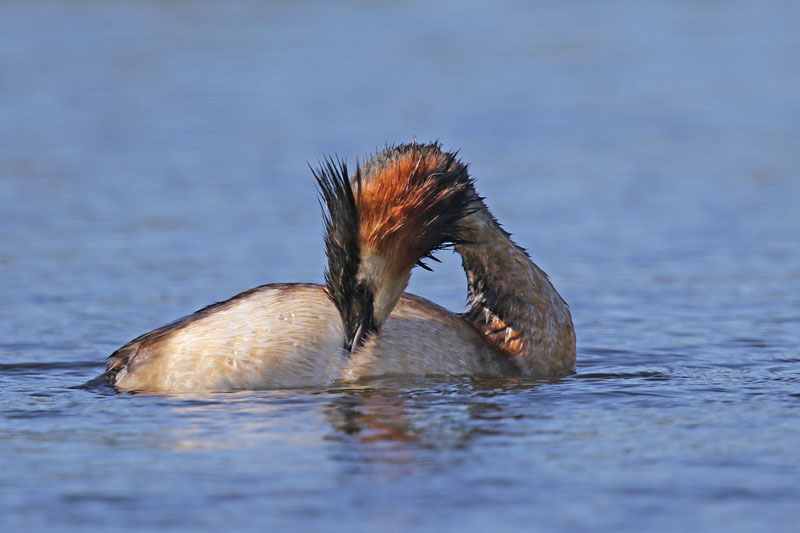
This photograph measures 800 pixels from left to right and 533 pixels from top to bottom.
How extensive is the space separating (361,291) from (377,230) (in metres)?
0.39

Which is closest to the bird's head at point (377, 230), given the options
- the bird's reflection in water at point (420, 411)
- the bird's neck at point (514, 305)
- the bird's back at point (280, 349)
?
the bird's back at point (280, 349)

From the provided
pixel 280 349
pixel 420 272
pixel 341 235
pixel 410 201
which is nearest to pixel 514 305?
pixel 410 201

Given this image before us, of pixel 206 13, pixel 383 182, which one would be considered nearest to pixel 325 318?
pixel 383 182

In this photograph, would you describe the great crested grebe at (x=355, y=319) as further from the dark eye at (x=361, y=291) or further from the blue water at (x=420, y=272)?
the blue water at (x=420, y=272)

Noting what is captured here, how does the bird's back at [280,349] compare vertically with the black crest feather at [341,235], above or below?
below

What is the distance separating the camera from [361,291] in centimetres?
808

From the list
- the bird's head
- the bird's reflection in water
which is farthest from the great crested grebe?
the bird's reflection in water

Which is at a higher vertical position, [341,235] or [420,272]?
[420,272]

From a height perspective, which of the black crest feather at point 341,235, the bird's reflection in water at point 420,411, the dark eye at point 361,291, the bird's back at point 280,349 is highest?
the black crest feather at point 341,235

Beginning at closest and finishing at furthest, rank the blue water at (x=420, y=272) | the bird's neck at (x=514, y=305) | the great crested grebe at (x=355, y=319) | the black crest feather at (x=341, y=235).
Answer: the blue water at (x=420, y=272), the black crest feather at (x=341, y=235), the great crested grebe at (x=355, y=319), the bird's neck at (x=514, y=305)

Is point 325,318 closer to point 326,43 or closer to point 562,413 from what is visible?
point 562,413

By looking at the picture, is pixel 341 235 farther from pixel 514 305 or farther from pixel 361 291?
pixel 514 305

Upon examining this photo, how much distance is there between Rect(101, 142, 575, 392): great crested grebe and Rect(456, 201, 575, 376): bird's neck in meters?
0.05

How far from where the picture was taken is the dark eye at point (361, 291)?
8.06m
